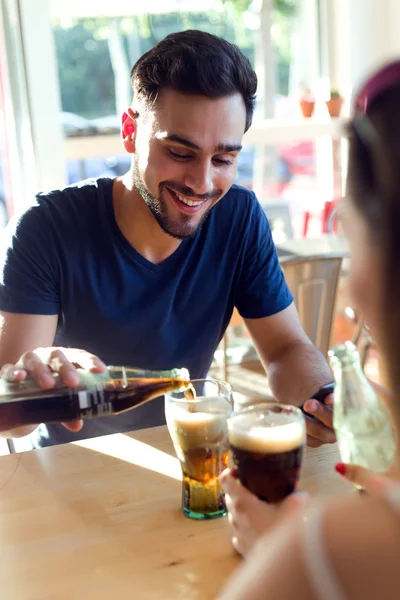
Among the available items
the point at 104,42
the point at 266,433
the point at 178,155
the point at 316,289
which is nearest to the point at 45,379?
the point at 266,433

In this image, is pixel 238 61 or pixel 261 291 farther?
pixel 261 291

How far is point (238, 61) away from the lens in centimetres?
159

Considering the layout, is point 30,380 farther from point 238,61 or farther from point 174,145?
point 238,61

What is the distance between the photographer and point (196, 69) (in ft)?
5.03

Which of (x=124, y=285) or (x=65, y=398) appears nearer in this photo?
(x=65, y=398)

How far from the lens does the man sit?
154 centimetres

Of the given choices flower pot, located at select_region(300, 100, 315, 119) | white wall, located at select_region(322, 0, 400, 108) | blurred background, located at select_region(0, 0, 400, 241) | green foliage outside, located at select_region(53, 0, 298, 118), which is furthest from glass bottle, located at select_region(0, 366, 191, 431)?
white wall, located at select_region(322, 0, 400, 108)

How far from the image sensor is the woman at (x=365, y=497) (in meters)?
0.52

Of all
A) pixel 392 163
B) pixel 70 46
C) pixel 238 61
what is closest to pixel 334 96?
pixel 70 46

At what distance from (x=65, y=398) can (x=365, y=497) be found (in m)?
0.59

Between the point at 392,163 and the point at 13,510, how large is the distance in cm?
76

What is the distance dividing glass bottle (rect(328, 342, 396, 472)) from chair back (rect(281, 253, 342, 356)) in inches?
58.5

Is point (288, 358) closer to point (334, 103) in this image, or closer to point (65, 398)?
point (65, 398)

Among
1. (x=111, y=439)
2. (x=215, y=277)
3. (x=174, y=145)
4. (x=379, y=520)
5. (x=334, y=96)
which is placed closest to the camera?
(x=379, y=520)
